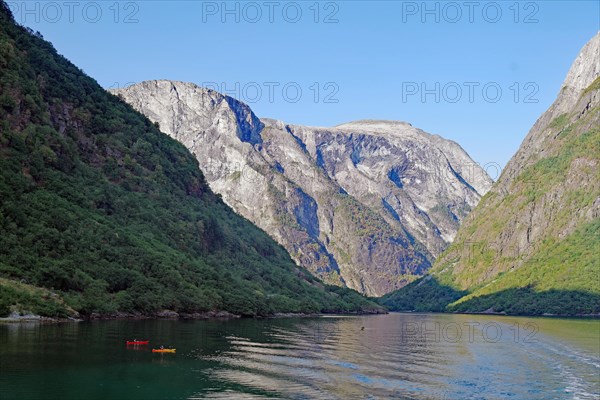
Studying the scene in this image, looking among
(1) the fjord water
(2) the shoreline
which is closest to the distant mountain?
(2) the shoreline

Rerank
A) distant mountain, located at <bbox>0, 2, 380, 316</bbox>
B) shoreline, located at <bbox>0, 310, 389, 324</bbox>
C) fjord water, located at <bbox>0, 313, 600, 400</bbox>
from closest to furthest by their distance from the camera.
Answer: fjord water, located at <bbox>0, 313, 600, 400</bbox>
shoreline, located at <bbox>0, 310, 389, 324</bbox>
distant mountain, located at <bbox>0, 2, 380, 316</bbox>

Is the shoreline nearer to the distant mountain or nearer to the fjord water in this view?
the distant mountain

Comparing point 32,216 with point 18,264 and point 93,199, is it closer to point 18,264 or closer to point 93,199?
point 18,264

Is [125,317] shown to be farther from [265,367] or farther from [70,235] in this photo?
[265,367]

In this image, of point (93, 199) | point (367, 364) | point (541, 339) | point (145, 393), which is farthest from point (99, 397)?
point (93, 199)

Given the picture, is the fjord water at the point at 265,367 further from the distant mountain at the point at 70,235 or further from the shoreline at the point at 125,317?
the distant mountain at the point at 70,235

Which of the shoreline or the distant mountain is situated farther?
the distant mountain

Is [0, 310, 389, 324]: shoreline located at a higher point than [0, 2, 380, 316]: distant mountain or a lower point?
lower

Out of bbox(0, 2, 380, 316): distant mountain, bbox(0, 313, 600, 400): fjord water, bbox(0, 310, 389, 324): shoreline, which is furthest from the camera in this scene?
bbox(0, 2, 380, 316): distant mountain

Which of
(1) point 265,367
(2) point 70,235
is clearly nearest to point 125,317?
(2) point 70,235
